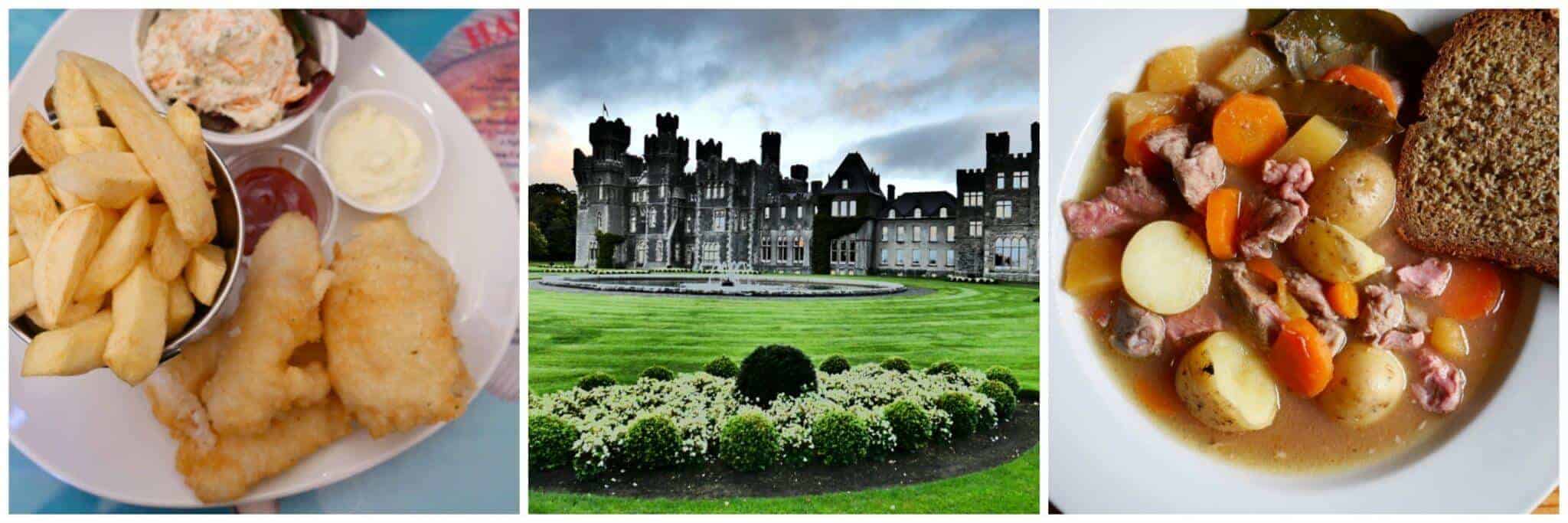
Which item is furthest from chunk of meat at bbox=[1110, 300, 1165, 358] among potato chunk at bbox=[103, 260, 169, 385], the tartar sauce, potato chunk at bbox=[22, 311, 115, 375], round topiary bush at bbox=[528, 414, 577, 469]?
potato chunk at bbox=[22, 311, 115, 375]

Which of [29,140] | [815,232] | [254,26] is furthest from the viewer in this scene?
[815,232]

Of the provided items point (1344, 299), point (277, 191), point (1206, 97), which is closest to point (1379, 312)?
point (1344, 299)

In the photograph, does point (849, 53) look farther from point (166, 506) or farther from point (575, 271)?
point (166, 506)

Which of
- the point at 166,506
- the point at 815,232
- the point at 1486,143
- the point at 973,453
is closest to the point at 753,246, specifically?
the point at 815,232

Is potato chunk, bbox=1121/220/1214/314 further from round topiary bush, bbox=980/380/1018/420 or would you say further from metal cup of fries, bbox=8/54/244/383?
metal cup of fries, bbox=8/54/244/383

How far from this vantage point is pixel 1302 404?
3062mm

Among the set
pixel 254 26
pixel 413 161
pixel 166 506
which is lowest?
pixel 166 506

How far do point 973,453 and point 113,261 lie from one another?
275cm

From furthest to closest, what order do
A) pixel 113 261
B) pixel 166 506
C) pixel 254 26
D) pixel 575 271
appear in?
pixel 575 271 < pixel 166 506 < pixel 254 26 < pixel 113 261

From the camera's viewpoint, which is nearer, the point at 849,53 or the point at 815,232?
the point at 849,53

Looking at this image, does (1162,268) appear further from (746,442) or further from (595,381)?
(595,381)

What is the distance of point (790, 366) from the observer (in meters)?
3.03

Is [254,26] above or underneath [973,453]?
above

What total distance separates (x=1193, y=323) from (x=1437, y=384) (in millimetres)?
908
